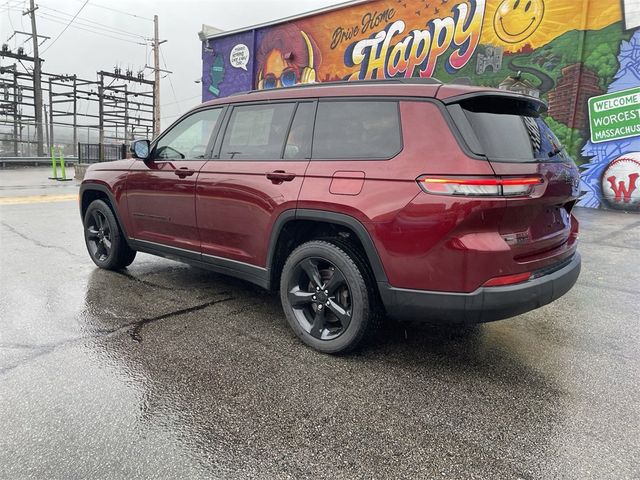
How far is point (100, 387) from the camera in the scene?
277cm

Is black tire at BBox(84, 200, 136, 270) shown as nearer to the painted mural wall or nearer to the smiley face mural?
the painted mural wall

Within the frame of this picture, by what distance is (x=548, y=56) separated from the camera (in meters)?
10.7

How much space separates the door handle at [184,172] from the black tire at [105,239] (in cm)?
132

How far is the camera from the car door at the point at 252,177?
11.1ft

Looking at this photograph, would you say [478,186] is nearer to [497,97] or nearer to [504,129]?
[504,129]

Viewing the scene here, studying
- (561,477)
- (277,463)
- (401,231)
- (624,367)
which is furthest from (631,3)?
(277,463)

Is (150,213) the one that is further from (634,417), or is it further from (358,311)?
(634,417)

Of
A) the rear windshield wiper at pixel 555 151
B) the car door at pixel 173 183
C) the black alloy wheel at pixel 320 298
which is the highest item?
the rear windshield wiper at pixel 555 151

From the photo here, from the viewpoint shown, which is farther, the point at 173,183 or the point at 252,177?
the point at 173,183

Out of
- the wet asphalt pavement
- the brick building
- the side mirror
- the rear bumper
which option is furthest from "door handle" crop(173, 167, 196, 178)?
the brick building

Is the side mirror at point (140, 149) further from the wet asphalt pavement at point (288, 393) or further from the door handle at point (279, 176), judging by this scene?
the door handle at point (279, 176)

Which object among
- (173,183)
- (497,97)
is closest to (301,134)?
(497,97)

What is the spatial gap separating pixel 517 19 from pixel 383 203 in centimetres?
1041

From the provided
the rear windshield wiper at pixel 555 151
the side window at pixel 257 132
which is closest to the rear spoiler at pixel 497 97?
the rear windshield wiper at pixel 555 151
